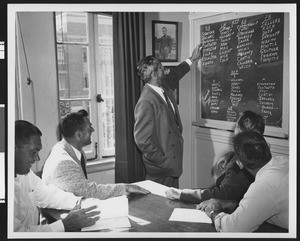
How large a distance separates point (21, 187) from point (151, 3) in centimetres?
112

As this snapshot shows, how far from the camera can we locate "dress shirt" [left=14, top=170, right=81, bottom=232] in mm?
1759

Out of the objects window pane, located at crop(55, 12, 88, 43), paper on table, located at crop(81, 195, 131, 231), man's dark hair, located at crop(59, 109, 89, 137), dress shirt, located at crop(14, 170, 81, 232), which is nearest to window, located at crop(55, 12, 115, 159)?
window pane, located at crop(55, 12, 88, 43)

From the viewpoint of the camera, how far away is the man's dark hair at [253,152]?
1646 millimetres

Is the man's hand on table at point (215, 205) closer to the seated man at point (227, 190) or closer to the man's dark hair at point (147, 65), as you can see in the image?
the seated man at point (227, 190)

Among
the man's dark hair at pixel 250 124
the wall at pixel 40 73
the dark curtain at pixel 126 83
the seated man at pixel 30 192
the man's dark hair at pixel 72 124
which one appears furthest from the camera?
the dark curtain at pixel 126 83

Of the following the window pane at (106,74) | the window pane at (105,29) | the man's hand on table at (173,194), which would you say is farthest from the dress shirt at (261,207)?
the window pane at (105,29)

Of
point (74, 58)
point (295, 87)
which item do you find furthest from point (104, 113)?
point (295, 87)

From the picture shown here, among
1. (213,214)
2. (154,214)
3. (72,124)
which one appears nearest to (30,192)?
(72,124)

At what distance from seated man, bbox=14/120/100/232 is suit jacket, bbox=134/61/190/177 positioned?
80cm

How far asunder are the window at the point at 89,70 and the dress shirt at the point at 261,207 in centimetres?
152

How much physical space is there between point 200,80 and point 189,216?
164cm

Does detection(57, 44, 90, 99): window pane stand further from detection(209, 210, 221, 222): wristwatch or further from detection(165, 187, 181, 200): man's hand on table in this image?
detection(209, 210, 221, 222): wristwatch

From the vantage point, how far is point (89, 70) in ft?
9.03

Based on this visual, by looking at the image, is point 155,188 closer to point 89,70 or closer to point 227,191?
point 227,191
